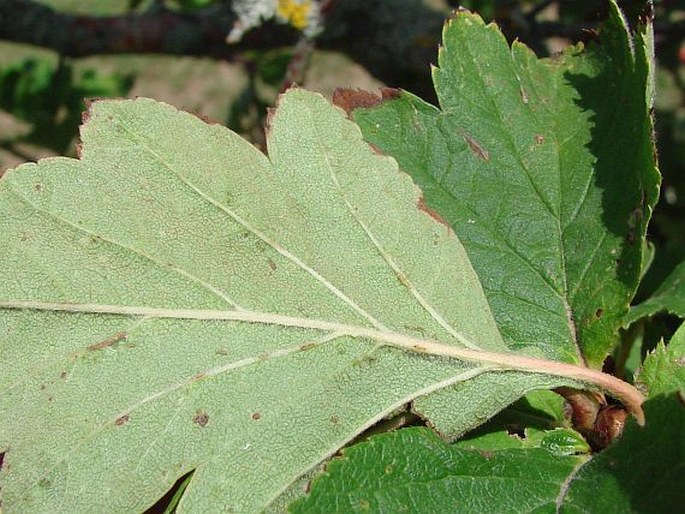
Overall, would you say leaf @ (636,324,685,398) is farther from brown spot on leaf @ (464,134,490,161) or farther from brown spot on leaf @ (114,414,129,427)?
brown spot on leaf @ (114,414,129,427)

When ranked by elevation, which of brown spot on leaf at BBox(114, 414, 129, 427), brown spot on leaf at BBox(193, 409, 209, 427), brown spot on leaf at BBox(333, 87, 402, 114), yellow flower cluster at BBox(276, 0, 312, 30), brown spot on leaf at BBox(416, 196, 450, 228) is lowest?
brown spot on leaf at BBox(114, 414, 129, 427)

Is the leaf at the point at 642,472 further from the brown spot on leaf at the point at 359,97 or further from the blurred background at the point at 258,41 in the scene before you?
the blurred background at the point at 258,41

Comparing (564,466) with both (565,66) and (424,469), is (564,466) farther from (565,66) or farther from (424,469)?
(565,66)

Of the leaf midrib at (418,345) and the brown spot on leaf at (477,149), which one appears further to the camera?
the brown spot on leaf at (477,149)

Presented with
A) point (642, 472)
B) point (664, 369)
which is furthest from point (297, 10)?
point (642, 472)

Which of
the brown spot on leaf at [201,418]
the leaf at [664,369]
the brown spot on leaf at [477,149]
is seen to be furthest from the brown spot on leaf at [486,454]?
the brown spot on leaf at [477,149]

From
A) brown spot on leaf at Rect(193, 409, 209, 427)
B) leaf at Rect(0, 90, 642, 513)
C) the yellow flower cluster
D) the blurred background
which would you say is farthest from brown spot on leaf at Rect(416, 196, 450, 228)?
the yellow flower cluster

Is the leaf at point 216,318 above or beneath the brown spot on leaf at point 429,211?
beneath
